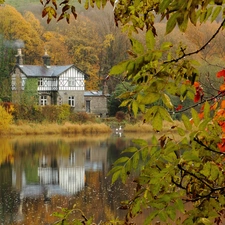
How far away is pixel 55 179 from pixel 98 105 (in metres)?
18.5

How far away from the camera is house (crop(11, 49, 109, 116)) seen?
30.5 m

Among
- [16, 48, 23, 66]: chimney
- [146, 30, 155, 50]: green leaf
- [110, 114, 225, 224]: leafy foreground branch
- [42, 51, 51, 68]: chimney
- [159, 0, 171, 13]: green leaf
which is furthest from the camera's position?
[42, 51, 51, 68]: chimney

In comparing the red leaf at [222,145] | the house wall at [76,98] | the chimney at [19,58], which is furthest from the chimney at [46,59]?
the red leaf at [222,145]

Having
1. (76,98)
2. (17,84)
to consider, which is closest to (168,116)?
(17,84)

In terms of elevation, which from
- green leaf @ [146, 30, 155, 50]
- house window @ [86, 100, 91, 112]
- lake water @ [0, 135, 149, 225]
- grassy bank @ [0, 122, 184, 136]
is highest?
house window @ [86, 100, 91, 112]

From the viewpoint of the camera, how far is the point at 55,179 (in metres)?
13.2

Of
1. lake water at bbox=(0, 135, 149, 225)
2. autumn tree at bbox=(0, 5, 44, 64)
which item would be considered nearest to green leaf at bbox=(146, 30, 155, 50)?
lake water at bbox=(0, 135, 149, 225)

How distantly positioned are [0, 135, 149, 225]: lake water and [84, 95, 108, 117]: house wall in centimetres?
944

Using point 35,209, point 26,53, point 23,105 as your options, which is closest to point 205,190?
point 35,209

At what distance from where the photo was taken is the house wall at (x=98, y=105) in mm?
31438

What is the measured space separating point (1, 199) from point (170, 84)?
9329 millimetres

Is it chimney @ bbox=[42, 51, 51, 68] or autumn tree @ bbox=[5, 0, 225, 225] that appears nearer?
autumn tree @ bbox=[5, 0, 225, 225]

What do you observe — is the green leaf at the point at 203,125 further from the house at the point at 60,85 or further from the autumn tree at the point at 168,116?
the house at the point at 60,85

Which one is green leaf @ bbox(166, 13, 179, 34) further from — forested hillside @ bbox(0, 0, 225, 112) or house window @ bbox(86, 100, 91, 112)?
forested hillside @ bbox(0, 0, 225, 112)
